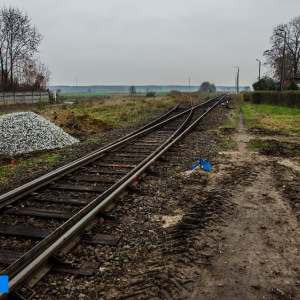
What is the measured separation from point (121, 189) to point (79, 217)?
132cm

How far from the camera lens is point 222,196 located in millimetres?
6082

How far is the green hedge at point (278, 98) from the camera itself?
29673 millimetres

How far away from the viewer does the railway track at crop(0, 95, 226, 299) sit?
3525 mm

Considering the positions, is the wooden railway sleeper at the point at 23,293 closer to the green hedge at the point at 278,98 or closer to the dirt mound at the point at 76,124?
the dirt mound at the point at 76,124

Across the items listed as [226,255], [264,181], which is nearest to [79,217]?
[226,255]

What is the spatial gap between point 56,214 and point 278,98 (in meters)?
32.3

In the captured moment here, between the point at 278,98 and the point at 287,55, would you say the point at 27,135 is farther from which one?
the point at 287,55

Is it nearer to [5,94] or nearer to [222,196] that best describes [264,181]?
[222,196]

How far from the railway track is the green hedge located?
25162 mm

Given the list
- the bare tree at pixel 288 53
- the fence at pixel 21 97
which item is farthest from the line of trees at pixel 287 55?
the fence at pixel 21 97

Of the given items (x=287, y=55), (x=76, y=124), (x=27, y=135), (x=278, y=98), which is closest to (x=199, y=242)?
(x=27, y=135)

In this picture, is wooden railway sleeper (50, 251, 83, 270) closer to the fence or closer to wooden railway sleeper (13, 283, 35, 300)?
wooden railway sleeper (13, 283, 35, 300)

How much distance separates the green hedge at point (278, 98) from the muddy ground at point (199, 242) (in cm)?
2429

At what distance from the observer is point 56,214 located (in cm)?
503
